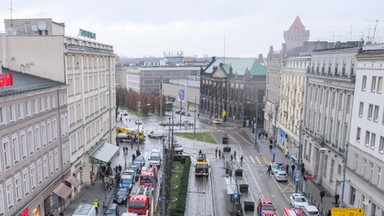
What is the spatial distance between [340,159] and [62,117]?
32.7 meters

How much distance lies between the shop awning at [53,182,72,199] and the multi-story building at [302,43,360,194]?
97.7 feet

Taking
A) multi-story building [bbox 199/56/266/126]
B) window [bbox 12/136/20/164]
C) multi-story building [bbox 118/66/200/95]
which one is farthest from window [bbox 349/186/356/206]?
multi-story building [bbox 118/66/200/95]

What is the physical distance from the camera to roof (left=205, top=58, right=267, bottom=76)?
360 feet

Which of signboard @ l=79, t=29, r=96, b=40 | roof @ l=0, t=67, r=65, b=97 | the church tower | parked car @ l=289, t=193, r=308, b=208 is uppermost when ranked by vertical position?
the church tower

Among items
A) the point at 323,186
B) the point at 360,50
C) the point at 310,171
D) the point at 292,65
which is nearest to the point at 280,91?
the point at 292,65

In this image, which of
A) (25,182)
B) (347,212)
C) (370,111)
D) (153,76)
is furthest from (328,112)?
(153,76)

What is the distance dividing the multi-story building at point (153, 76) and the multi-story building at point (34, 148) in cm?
12225

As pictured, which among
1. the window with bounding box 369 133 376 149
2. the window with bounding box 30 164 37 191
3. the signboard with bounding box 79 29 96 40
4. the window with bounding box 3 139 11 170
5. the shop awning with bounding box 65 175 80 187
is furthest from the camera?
the signboard with bounding box 79 29 96 40

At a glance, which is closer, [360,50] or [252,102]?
[360,50]

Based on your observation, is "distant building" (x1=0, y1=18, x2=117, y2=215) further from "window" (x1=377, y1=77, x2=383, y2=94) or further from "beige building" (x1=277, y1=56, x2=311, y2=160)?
"window" (x1=377, y1=77, x2=383, y2=94)

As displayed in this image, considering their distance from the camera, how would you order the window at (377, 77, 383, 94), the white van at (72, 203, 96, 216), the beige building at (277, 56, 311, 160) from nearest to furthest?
the white van at (72, 203, 96, 216), the window at (377, 77, 383, 94), the beige building at (277, 56, 311, 160)

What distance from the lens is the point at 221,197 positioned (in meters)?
46.6

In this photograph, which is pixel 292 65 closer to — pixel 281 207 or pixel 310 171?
pixel 310 171

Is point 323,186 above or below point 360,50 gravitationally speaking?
below
